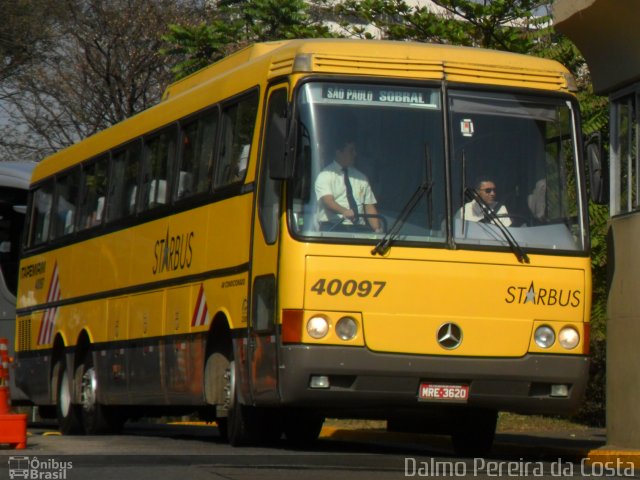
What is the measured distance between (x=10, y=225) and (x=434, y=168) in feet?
44.3

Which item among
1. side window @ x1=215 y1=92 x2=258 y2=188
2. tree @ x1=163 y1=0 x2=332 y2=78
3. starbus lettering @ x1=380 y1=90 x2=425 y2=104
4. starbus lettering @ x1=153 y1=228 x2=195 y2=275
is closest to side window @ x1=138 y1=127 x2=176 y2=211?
starbus lettering @ x1=153 y1=228 x2=195 y2=275

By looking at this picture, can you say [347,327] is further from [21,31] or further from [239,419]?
[21,31]

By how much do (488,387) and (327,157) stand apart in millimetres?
2185

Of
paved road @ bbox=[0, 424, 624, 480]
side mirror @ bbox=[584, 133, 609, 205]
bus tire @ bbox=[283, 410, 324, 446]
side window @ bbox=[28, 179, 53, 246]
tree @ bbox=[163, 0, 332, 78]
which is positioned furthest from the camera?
tree @ bbox=[163, 0, 332, 78]

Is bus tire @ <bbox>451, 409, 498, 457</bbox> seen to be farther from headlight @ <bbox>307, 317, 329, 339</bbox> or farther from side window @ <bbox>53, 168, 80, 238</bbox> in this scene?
side window @ <bbox>53, 168, 80, 238</bbox>

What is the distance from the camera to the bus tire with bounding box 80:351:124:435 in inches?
710

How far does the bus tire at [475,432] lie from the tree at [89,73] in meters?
29.9

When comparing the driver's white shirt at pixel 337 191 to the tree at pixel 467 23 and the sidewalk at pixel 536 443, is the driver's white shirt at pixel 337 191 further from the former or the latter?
the tree at pixel 467 23

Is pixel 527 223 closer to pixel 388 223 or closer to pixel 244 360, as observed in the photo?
pixel 388 223

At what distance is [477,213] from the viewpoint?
41.4ft

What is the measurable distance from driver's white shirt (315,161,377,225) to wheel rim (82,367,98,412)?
6.43m

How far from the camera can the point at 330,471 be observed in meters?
11.2

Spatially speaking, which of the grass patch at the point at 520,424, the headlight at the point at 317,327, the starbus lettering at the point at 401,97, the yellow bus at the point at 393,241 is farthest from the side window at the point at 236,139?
the grass patch at the point at 520,424

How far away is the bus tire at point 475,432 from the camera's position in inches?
552
